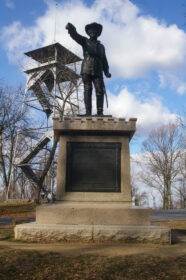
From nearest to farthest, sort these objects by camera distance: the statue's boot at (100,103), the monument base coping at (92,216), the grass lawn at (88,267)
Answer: the grass lawn at (88,267) → the monument base coping at (92,216) → the statue's boot at (100,103)

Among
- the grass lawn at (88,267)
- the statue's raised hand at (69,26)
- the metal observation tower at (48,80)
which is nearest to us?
the grass lawn at (88,267)

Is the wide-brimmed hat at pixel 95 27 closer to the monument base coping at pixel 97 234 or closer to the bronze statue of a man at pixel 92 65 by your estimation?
the bronze statue of a man at pixel 92 65

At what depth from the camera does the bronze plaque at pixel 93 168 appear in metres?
7.95

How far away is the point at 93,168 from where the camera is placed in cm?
801

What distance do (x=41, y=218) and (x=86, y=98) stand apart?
13.6 ft

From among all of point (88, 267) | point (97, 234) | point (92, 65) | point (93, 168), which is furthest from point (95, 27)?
point (88, 267)

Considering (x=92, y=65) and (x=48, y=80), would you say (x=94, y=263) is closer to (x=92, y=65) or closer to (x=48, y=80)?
(x=92, y=65)

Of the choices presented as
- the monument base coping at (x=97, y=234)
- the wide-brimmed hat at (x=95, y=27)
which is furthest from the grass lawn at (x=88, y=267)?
the wide-brimmed hat at (x=95, y=27)

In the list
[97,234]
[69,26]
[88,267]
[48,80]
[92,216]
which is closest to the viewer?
[88,267]

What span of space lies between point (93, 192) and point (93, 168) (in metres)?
0.65

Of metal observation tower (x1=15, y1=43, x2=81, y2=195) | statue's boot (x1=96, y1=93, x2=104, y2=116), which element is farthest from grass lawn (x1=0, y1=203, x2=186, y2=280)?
metal observation tower (x1=15, y1=43, x2=81, y2=195)

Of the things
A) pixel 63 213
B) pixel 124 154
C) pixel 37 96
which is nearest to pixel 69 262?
pixel 63 213

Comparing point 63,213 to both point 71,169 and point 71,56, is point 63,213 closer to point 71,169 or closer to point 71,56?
point 71,169

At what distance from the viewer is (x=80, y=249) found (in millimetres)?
5910
